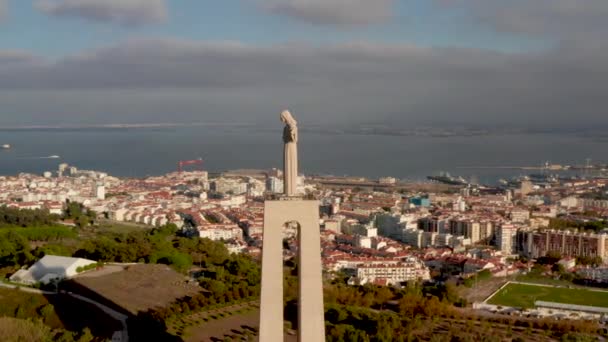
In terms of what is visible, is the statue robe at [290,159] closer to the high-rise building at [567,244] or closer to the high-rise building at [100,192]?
the high-rise building at [567,244]

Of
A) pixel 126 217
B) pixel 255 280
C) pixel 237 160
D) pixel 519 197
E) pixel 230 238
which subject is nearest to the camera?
pixel 255 280

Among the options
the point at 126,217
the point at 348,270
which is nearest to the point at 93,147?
the point at 126,217

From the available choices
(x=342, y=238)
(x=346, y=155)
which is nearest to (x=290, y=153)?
(x=342, y=238)

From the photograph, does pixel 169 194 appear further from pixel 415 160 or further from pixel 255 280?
pixel 415 160

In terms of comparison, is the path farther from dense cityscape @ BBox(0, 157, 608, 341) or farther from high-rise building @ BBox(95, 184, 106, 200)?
high-rise building @ BBox(95, 184, 106, 200)

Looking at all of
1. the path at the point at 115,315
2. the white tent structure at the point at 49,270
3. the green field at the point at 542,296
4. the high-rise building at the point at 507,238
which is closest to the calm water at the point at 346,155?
the high-rise building at the point at 507,238

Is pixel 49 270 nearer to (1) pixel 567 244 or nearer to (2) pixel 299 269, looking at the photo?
(2) pixel 299 269
